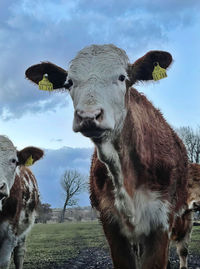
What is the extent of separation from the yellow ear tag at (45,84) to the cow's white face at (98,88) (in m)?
0.87

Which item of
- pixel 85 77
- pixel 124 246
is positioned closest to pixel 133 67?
pixel 85 77

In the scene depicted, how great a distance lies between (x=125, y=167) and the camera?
4910 millimetres

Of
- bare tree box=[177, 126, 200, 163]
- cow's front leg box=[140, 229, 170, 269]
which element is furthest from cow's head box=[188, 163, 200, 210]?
bare tree box=[177, 126, 200, 163]

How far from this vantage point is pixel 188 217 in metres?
10.3

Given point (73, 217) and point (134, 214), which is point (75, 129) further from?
point (73, 217)

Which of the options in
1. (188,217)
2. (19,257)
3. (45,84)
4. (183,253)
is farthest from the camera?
(188,217)

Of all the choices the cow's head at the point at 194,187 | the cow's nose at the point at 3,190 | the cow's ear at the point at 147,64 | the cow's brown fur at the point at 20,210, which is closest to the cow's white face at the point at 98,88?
the cow's ear at the point at 147,64

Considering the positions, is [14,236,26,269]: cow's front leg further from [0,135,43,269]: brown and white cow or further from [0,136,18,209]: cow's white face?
[0,136,18,209]: cow's white face

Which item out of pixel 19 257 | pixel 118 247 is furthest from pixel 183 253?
pixel 118 247

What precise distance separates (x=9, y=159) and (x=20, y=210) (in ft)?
5.16

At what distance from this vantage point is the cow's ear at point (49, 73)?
5543mm

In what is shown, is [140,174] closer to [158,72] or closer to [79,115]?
[158,72]

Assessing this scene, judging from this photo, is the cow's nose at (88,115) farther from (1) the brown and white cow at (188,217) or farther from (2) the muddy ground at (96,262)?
(2) the muddy ground at (96,262)

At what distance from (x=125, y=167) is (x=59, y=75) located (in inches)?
70.3
